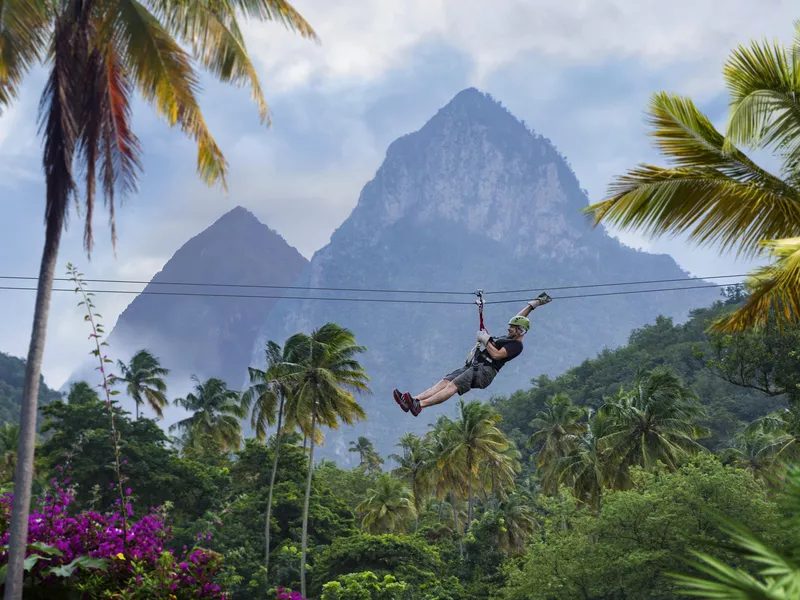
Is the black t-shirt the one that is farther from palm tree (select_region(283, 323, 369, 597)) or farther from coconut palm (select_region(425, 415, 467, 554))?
coconut palm (select_region(425, 415, 467, 554))

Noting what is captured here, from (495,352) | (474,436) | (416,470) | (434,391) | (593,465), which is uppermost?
(474,436)

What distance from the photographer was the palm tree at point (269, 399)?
123 feet

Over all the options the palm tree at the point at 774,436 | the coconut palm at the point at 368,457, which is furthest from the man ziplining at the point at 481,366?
the coconut palm at the point at 368,457

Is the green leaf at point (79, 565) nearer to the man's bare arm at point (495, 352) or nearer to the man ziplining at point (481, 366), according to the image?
the man ziplining at point (481, 366)

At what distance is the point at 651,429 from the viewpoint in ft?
111

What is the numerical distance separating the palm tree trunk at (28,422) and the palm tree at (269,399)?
89.0 feet

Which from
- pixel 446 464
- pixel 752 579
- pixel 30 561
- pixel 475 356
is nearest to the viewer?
pixel 752 579

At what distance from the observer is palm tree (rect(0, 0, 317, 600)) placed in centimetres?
919

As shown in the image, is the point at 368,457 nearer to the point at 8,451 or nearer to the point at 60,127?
the point at 8,451

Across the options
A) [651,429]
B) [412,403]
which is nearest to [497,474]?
[651,429]

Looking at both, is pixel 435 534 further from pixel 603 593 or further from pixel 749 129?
pixel 749 129

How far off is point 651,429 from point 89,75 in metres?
29.7

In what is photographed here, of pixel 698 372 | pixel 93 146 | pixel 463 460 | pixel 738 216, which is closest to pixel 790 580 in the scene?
pixel 738 216

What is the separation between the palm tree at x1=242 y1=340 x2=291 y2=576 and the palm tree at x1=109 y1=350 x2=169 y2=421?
18.2 meters
